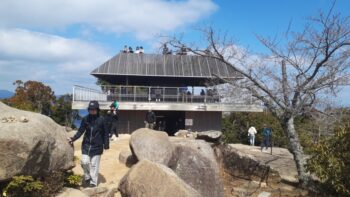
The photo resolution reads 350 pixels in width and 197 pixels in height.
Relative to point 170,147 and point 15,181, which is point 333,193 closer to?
point 170,147

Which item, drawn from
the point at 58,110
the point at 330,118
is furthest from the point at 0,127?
the point at 58,110

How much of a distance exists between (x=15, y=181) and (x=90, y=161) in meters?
1.79

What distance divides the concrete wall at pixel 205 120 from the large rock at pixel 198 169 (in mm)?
17877

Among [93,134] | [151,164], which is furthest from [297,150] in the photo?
[93,134]

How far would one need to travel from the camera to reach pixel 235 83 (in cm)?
1287

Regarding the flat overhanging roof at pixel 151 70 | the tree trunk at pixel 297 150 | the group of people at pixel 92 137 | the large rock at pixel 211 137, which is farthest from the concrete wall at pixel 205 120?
the group of people at pixel 92 137

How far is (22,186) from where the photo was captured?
26.3 ft

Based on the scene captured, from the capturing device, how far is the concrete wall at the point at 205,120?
30.2 meters

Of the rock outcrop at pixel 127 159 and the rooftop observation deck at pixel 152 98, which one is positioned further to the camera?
the rooftop observation deck at pixel 152 98

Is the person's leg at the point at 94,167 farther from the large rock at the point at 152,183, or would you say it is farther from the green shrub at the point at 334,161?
the green shrub at the point at 334,161

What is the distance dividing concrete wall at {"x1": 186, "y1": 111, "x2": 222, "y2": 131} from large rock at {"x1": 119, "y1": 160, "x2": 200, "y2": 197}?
70.1 ft

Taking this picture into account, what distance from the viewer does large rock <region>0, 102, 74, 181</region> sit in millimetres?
7781

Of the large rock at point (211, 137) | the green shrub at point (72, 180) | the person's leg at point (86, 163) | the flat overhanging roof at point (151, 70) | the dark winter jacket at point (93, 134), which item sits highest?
the flat overhanging roof at point (151, 70)

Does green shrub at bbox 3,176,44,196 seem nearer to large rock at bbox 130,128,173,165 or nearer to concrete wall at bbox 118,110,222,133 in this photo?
large rock at bbox 130,128,173,165
